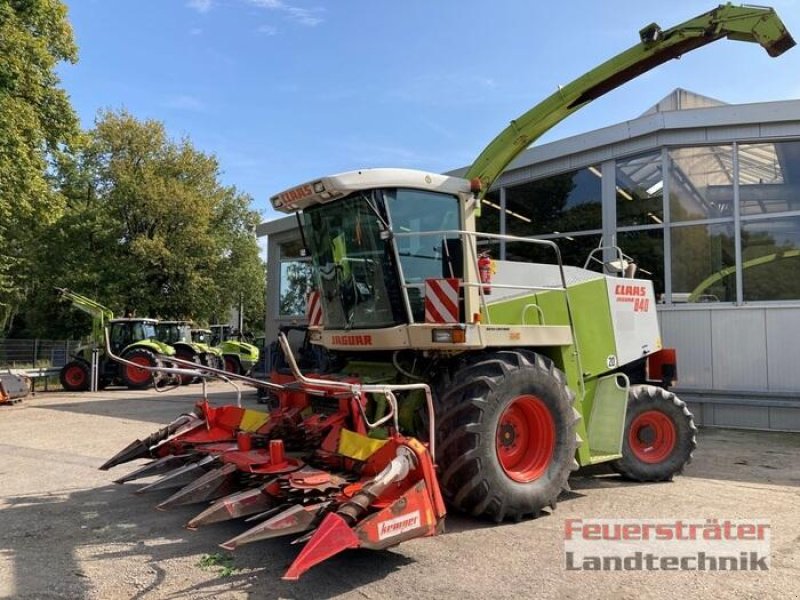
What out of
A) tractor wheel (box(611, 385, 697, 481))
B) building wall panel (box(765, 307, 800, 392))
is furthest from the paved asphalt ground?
building wall panel (box(765, 307, 800, 392))

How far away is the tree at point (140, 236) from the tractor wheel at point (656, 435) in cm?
2696

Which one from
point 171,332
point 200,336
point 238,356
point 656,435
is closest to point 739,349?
point 656,435

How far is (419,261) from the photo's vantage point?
5680 millimetres

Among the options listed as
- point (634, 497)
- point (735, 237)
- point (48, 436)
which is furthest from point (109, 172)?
point (634, 497)

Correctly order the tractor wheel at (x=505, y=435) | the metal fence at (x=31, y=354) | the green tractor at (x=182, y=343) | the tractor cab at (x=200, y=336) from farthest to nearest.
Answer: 1. the metal fence at (x=31, y=354)
2. the tractor cab at (x=200, y=336)
3. the green tractor at (x=182, y=343)
4. the tractor wheel at (x=505, y=435)

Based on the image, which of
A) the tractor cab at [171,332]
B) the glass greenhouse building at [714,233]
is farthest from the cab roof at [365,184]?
the tractor cab at [171,332]

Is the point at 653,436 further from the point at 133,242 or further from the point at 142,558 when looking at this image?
the point at 133,242

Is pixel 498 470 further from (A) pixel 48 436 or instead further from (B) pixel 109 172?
(B) pixel 109 172

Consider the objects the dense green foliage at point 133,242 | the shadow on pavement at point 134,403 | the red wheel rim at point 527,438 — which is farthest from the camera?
the dense green foliage at point 133,242

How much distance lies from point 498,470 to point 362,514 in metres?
1.48

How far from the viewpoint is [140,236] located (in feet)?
99.9

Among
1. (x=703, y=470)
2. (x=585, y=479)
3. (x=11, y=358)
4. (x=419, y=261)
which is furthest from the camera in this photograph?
(x=11, y=358)

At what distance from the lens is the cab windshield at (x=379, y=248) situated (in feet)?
18.2

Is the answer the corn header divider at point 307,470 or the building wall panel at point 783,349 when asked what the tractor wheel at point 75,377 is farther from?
the building wall panel at point 783,349
